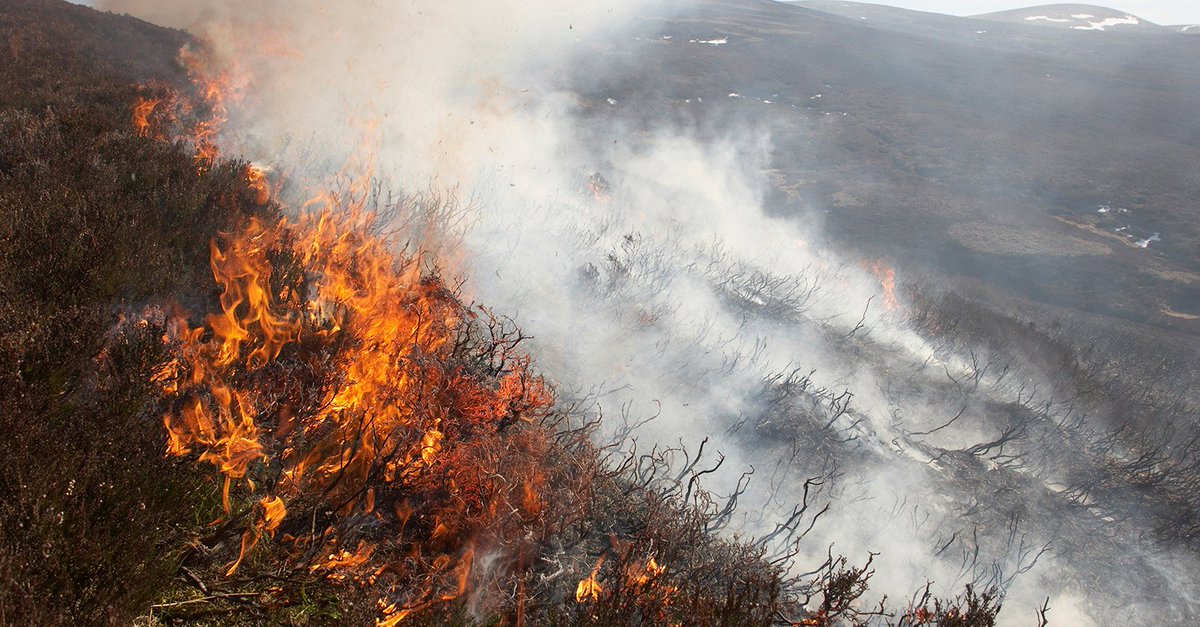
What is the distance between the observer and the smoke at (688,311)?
20.9 feet

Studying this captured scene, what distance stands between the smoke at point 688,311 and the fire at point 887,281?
31cm

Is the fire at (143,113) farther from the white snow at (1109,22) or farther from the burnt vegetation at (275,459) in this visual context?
the white snow at (1109,22)

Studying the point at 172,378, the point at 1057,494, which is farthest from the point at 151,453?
the point at 1057,494

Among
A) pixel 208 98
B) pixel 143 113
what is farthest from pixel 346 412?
pixel 208 98

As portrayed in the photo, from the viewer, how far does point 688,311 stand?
8547 mm

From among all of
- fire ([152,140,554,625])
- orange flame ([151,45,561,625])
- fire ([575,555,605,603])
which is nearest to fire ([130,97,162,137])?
orange flame ([151,45,561,625])

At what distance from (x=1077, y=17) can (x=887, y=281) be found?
3168 inches

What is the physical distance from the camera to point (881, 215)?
19.6m

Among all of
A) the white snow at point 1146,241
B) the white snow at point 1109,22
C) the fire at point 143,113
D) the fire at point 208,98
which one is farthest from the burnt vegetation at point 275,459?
the white snow at point 1109,22

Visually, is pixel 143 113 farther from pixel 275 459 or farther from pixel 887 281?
pixel 887 281

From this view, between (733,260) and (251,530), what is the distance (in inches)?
360

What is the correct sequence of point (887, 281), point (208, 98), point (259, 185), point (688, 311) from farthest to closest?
1. point (887, 281)
2. point (208, 98)
3. point (688, 311)
4. point (259, 185)

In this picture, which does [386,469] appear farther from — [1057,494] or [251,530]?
[1057,494]

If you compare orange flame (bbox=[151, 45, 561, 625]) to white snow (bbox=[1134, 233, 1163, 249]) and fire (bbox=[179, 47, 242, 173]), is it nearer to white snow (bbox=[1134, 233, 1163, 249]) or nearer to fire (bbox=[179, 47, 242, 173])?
fire (bbox=[179, 47, 242, 173])
